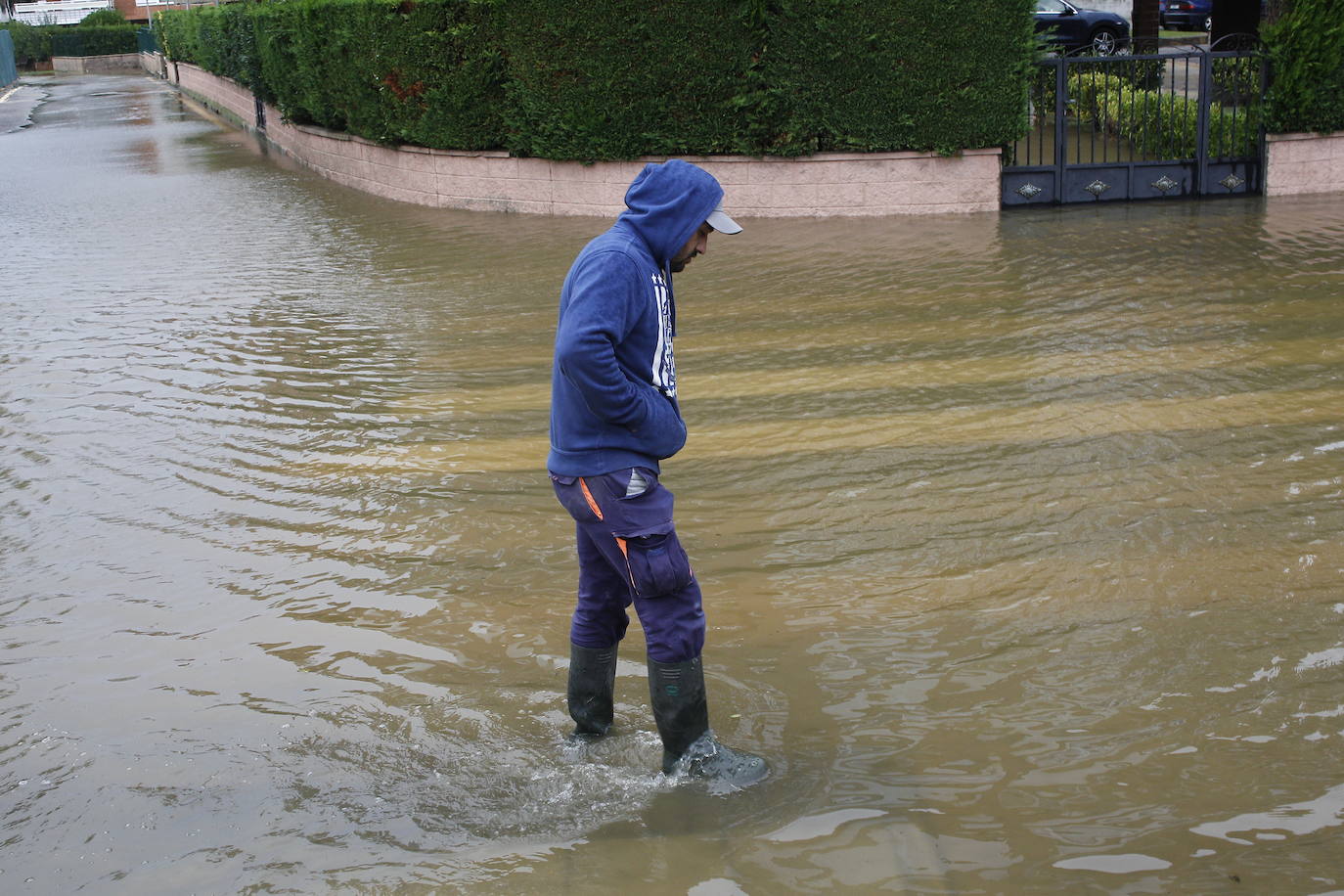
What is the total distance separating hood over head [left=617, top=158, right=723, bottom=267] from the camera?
12.5ft

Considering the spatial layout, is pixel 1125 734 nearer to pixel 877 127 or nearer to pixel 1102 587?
pixel 1102 587

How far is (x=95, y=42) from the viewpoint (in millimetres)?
65750

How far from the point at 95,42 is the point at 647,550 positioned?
234 ft

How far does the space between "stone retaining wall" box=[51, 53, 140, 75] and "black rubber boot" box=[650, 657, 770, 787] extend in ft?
225

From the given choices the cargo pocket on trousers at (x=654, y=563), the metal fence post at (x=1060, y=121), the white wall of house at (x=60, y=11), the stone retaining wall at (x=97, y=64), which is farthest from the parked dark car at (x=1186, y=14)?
the white wall of house at (x=60, y=11)

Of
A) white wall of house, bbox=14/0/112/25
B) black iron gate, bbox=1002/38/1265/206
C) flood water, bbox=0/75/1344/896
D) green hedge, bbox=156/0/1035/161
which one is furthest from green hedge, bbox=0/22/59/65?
black iron gate, bbox=1002/38/1265/206

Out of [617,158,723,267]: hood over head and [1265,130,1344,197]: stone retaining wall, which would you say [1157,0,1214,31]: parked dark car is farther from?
[617,158,723,267]: hood over head

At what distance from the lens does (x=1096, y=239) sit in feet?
39.0

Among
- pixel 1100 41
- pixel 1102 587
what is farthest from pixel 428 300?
pixel 1100 41

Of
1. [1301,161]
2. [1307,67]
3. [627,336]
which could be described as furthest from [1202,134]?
[627,336]

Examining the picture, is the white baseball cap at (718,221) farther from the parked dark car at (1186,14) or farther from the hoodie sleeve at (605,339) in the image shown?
the parked dark car at (1186,14)

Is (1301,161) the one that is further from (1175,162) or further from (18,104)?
(18,104)

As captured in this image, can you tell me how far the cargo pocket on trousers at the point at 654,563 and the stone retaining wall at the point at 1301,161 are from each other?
12.2 metres

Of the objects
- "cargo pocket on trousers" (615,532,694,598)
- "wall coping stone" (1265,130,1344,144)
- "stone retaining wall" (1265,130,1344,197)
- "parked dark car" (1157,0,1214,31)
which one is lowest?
"cargo pocket on trousers" (615,532,694,598)
